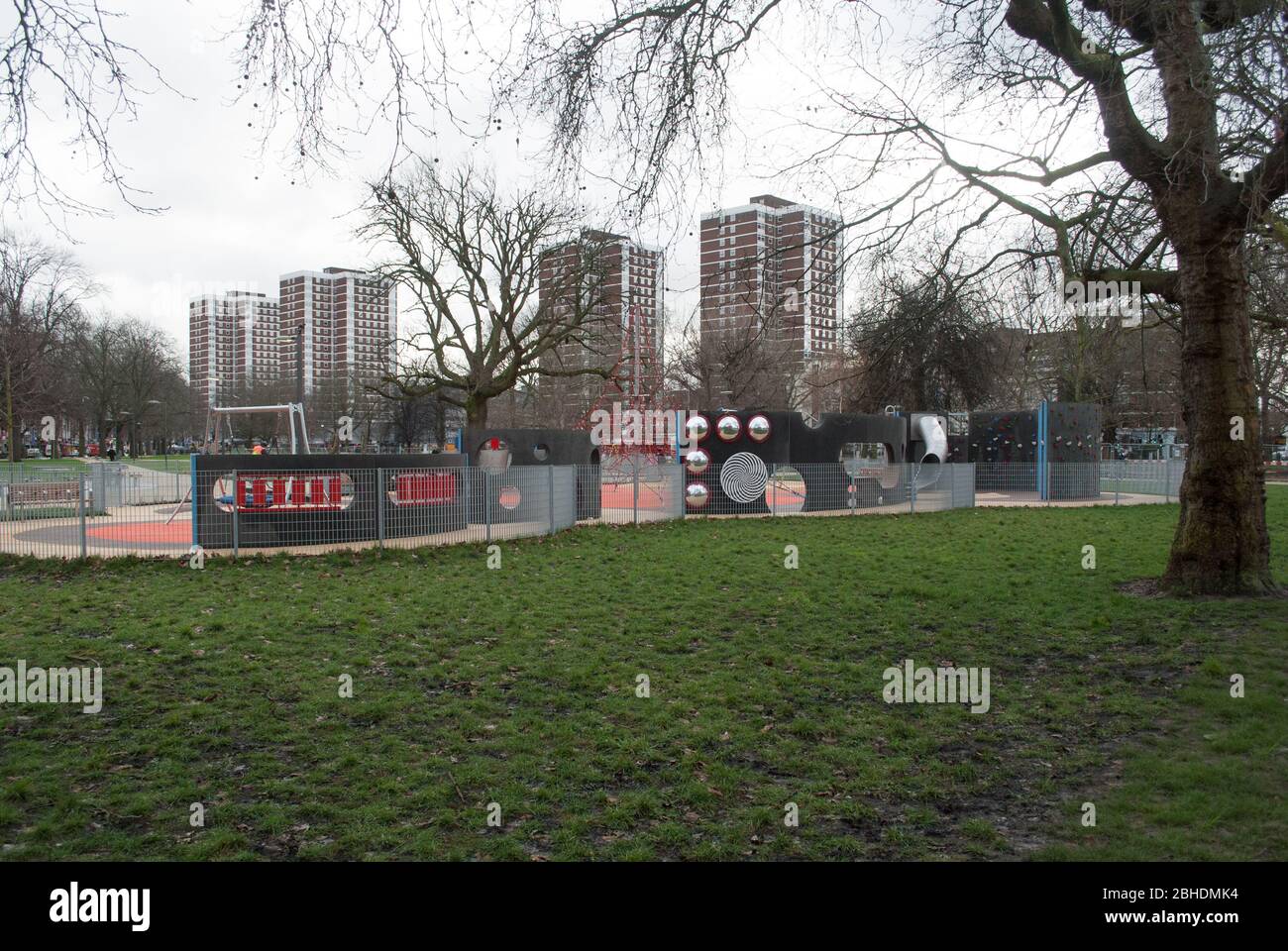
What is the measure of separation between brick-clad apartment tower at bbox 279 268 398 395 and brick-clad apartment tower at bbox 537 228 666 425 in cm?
676

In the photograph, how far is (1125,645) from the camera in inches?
310

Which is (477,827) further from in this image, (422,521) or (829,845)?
(422,521)

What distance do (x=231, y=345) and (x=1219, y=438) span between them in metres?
85.6

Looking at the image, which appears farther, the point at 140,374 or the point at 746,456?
A: the point at 140,374

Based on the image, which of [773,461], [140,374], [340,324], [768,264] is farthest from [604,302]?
[140,374]

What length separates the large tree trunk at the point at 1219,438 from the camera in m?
9.39

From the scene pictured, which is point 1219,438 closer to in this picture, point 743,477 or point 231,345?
point 743,477

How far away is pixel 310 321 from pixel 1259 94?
191 ft

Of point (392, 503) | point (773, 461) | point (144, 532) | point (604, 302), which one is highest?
point (604, 302)

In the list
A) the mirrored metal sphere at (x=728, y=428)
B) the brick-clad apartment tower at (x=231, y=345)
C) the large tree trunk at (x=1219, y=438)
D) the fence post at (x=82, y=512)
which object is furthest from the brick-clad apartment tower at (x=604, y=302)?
the brick-clad apartment tower at (x=231, y=345)

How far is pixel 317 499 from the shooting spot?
49.1 ft

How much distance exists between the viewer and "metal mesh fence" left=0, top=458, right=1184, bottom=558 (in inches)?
570
